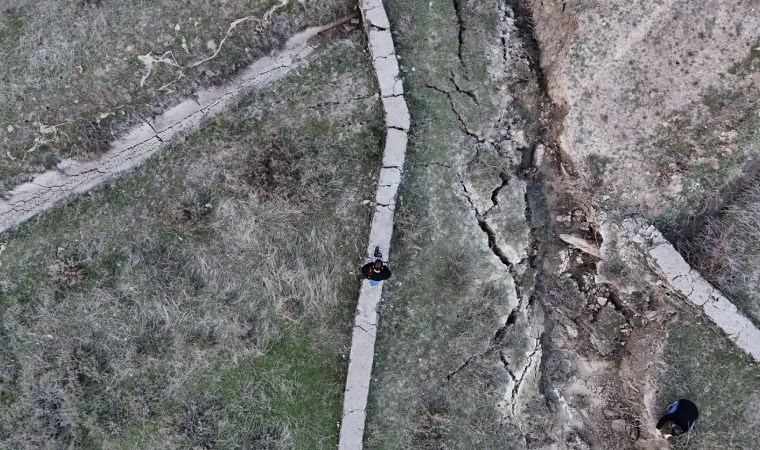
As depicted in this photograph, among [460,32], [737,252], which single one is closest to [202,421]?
[460,32]

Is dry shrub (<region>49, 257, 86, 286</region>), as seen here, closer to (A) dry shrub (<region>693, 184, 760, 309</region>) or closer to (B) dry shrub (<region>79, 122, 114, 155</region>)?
(B) dry shrub (<region>79, 122, 114, 155</region>)

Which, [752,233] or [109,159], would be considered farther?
[109,159]

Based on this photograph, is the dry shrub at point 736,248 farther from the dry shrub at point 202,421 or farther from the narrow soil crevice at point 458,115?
the dry shrub at point 202,421

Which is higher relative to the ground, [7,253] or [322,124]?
[322,124]

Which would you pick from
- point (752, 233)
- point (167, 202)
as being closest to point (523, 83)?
point (752, 233)

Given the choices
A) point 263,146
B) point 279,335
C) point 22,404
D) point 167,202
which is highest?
point 263,146

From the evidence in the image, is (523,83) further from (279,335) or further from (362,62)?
(279,335)

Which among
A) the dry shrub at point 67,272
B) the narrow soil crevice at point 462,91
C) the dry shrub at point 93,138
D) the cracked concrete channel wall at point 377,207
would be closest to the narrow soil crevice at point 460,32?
the narrow soil crevice at point 462,91
